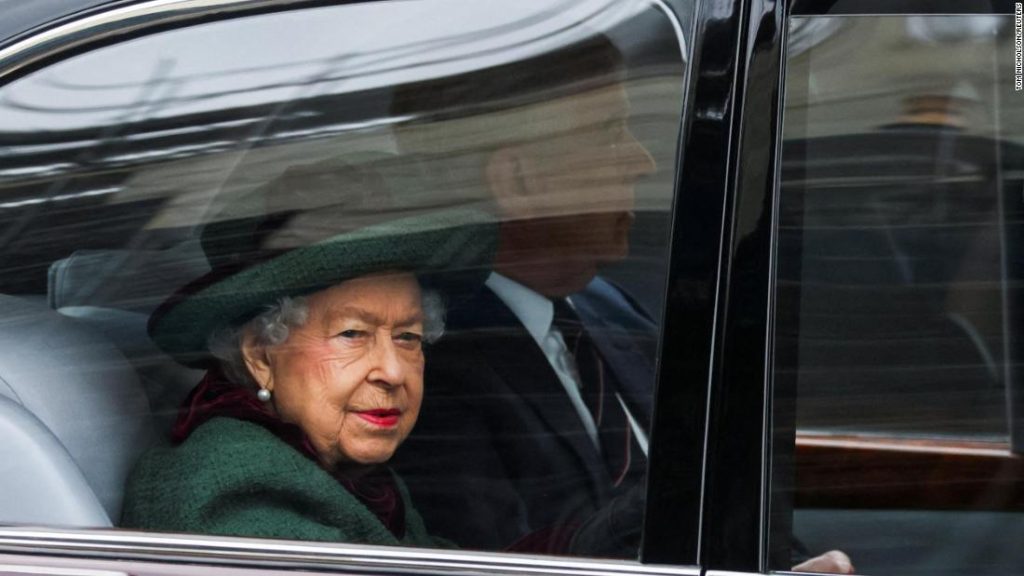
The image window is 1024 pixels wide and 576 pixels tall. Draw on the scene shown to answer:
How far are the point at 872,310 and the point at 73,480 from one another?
1022 millimetres

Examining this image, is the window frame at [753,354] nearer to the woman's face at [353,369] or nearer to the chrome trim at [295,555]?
the chrome trim at [295,555]

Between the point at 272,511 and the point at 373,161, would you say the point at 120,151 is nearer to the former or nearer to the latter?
the point at 373,161

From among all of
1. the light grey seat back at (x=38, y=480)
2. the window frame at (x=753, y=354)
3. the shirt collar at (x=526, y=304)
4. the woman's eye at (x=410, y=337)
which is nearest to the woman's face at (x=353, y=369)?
the woman's eye at (x=410, y=337)

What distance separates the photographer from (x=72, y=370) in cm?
173

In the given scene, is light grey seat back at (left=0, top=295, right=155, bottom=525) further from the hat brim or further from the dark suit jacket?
the dark suit jacket

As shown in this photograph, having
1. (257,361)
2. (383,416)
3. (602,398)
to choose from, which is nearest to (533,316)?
(602,398)

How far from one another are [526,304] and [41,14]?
75 centimetres

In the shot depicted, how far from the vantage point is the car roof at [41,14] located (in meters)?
1.69

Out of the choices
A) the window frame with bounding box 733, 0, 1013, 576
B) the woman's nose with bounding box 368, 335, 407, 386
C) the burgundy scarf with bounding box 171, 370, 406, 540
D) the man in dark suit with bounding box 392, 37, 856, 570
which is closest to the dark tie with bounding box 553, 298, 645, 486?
the man in dark suit with bounding box 392, 37, 856, 570

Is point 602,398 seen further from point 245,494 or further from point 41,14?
point 41,14

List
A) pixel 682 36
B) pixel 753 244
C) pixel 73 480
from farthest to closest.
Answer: pixel 73 480
pixel 682 36
pixel 753 244

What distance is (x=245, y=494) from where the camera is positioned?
1634mm

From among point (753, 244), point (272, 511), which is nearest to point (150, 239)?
point (272, 511)

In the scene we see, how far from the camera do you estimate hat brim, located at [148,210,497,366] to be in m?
1.58
